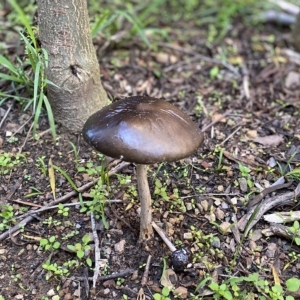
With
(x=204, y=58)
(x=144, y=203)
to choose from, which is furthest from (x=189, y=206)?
(x=204, y=58)

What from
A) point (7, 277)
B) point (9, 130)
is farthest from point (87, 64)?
point (7, 277)

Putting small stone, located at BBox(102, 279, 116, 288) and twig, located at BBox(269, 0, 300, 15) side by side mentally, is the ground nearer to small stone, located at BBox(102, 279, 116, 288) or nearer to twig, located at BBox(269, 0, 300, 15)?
small stone, located at BBox(102, 279, 116, 288)

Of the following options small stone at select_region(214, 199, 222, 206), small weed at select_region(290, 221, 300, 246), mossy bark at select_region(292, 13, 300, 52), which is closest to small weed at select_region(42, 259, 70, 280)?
small stone at select_region(214, 199, 222, 206)

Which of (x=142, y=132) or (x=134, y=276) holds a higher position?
(x=142, y=132)

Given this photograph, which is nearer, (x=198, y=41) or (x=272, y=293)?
(x=272, y=293)

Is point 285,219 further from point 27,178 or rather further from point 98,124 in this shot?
point 27,178

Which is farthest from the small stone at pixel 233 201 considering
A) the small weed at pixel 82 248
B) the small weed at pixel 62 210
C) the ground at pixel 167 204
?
the small weed at pixel 62 210

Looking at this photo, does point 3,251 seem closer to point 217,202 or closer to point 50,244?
point 50,244
